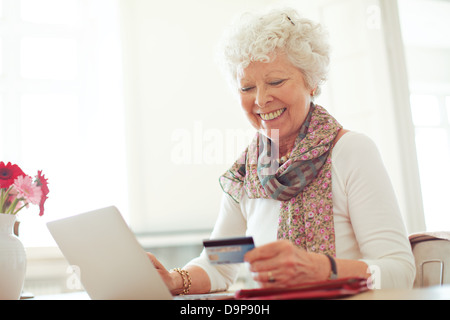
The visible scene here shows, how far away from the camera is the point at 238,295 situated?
771mm

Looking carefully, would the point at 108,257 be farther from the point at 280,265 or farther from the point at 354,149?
the point at 354,149

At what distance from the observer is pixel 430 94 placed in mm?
3359

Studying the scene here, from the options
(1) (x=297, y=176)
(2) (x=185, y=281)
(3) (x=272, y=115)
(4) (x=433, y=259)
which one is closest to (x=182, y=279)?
(2) (x=185, y=281)

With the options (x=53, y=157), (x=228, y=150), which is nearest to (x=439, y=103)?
(x=228, y=150)

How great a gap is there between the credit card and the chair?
682 millimetres

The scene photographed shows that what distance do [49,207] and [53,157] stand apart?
12.2 inches

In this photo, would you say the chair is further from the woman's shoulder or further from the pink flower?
the pink flower

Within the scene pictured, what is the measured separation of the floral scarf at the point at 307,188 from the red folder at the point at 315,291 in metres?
0.46

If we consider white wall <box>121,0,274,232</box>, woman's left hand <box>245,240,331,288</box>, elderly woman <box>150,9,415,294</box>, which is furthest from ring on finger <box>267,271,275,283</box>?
white wall <box>121,0,274,232</box>

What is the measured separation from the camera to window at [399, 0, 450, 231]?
3227mm

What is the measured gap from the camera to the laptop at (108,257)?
0.77m

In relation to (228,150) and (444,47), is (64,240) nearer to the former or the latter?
(228,150)

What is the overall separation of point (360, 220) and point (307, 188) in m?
0.18

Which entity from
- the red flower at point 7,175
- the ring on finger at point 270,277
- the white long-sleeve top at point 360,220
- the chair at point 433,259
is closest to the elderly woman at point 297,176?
the white long-sleeve top at point 360,220
